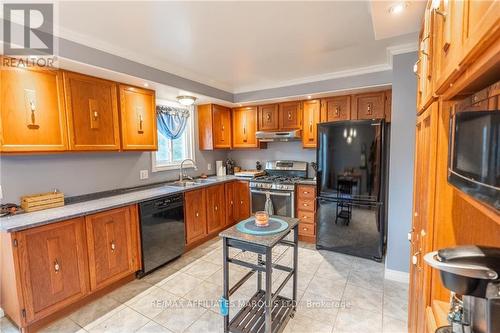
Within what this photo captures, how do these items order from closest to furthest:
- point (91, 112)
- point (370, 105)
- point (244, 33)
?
point (244, 33) < point (91, 112) < point (370, 105)

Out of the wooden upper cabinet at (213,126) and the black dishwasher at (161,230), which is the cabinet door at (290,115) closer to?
the wooden upper cabinet at (213,126)

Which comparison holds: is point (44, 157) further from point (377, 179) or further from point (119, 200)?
point (377, 179)

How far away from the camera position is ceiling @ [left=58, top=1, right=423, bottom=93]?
1.79m

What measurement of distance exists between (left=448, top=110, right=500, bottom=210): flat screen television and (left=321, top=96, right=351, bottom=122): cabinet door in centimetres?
291

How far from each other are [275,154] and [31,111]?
137 inches

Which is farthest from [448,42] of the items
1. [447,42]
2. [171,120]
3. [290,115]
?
[171,120]

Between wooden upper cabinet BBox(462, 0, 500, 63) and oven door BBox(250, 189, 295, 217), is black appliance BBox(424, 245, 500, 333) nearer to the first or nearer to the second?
wooden upper cabinet BBox(462, 0, 500, 63)

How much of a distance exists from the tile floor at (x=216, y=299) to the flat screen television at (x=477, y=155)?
5.58 feet

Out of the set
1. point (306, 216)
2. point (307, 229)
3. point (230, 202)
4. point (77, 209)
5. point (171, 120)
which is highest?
point (171, 120)

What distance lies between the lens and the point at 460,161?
29.3 inches

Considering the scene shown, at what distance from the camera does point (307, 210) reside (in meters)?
3.67

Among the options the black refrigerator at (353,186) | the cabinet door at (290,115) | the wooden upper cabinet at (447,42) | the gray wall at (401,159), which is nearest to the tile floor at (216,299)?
the black refrigerator at (353,186)

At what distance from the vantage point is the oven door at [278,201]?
3744 millimetres

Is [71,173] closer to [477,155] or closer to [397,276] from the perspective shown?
[477,155]
